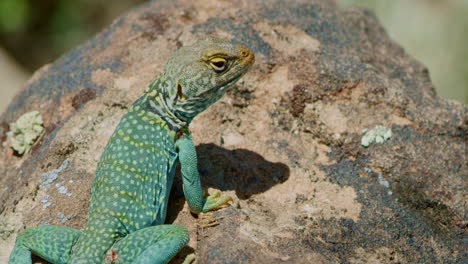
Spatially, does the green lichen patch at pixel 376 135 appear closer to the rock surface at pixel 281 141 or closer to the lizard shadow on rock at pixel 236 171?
the rock surface at pixel 281 141

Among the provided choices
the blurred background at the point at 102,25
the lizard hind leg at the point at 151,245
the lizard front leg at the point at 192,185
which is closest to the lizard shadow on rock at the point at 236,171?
the lizard front leg at the point at 192,185

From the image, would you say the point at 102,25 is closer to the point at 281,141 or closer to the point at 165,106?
the point at 281,141

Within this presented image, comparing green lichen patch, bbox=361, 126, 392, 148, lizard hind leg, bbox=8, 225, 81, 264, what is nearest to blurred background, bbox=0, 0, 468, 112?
green lichen patch, bbox=361, 126, 392, 148

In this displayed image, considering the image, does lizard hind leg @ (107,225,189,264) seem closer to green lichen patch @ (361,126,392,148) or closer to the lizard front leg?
the lizard front leg

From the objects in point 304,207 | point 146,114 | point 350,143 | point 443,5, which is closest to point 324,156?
point 350,143

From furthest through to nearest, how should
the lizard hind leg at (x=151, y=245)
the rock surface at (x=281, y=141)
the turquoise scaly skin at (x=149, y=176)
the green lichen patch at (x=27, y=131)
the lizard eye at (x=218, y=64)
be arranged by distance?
the green lichen patch at (x=27, y=131) → the rock surface at (x=281, y=141) → the lizard eye at (x=218, y=64) → the turquoise scaly skin at (x=149, y=176) → the lizard hind leg at (x=151, y=245)

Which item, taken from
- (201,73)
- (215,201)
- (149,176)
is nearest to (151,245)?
(149,176)
